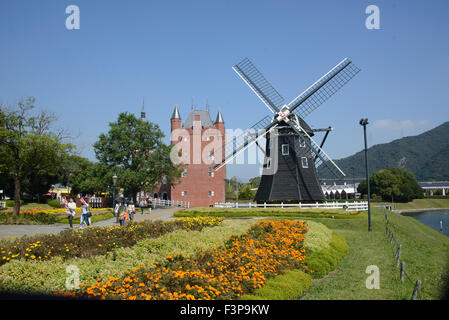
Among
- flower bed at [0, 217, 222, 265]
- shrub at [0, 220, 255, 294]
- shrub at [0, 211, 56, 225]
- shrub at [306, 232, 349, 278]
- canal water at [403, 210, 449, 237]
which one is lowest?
canal water at [403, 210, 449, 237]

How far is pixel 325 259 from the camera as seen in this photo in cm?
1141

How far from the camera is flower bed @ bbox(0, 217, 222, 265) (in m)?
9.14

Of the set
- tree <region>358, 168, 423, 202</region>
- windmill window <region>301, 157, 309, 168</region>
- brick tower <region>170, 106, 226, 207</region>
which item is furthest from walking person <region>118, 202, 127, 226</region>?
tree <region>358, 168, 423, 202</region>

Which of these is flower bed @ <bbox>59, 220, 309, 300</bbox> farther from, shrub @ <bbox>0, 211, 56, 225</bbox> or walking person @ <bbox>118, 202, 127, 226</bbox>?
shrub @ <bbox>0, 211, 56, 225</bbox>

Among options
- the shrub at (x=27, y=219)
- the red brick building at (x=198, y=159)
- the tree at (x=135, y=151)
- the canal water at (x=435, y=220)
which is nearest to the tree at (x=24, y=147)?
the shrub at (x=27, y=219)

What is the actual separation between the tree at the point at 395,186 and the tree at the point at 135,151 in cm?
6866

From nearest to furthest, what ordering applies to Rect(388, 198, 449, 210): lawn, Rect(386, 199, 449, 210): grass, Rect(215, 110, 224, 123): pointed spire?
1. Rect(215, 110, 224, 123): pointed spire
2. Rect(388, 198, 449, 210): lawn
3. Rect(386, 199, 449, 210): grass

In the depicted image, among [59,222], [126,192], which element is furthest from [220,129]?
[59,222]

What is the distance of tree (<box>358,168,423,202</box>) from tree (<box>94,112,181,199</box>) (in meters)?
68.7

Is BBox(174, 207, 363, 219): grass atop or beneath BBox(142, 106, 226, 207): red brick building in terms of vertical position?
beneath

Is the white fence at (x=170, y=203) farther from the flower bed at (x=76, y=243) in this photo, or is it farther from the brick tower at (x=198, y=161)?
the flower bed at (x=76, y=243)

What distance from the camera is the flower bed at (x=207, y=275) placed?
664 cm

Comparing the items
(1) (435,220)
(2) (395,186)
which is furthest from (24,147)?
(2) (395,186)
